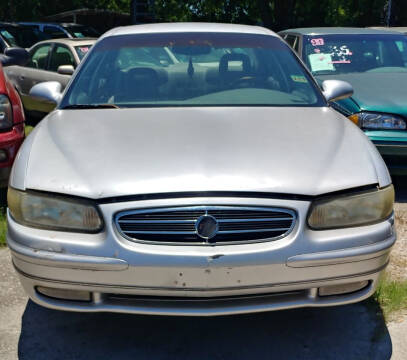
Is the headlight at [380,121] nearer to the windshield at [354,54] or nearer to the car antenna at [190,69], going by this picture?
the windshield at [354,54]

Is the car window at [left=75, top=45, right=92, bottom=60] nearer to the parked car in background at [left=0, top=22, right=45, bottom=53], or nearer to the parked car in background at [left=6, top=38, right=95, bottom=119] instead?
the parked car in background at [left=6, top=38, right=95, bottom=119]

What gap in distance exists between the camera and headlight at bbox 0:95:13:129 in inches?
189

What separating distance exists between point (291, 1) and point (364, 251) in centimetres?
2191

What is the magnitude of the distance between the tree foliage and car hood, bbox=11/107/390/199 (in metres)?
19.1

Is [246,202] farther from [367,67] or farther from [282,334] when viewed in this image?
[367,67]

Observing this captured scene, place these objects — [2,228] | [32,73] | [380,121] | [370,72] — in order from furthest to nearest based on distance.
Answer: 1. [32,73]
2. [370,72]
3. [380,121]
4. [2,228]

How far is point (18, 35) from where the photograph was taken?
13555mm

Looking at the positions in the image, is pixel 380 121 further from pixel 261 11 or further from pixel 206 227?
pixel 261 11

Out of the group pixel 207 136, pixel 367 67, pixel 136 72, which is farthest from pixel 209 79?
pixel 367 67

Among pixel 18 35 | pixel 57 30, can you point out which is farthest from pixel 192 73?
pixel 57 30

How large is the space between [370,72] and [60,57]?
15.2ft

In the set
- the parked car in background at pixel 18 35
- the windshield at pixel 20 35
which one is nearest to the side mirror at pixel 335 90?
the parked car in background at pixel 18 35

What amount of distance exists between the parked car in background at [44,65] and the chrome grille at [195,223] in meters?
6.26

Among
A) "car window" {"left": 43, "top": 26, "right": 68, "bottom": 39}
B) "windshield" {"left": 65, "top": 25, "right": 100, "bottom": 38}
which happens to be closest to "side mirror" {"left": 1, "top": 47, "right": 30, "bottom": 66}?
"car window" {"left": 43, "top": 26, "right": 68, "bottom": 39}
